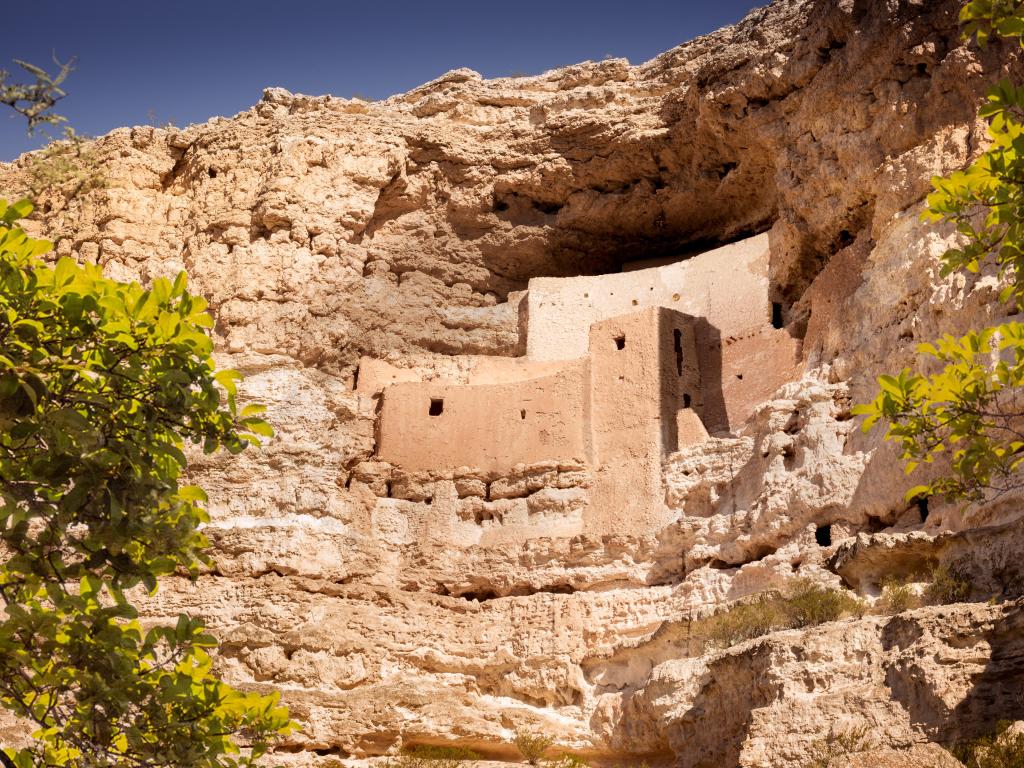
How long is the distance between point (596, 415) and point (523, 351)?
318 centimetres

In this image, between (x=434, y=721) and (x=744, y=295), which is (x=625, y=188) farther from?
(x=434, y=721)

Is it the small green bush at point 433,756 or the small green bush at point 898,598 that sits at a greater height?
the small green bush at point 898,598

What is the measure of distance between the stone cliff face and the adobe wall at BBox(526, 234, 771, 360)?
0.63m

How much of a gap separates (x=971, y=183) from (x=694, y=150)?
1655cm

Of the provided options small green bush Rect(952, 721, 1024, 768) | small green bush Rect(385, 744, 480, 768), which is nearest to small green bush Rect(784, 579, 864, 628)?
small green bush Rect(952, 721, 1024, 768)

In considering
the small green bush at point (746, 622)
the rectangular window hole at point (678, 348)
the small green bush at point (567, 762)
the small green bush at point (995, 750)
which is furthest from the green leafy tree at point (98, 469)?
the rectangular window hole at point (678, 348)

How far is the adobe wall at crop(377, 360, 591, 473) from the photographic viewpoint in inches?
795

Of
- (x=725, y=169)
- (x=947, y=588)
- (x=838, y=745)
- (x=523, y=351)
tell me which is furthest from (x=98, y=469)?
(x=725, y=169)

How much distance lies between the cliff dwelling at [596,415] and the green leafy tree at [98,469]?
12515mm

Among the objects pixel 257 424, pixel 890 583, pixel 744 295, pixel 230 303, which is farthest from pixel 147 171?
pixel 257 424

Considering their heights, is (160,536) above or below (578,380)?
below

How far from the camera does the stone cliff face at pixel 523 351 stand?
1368cm

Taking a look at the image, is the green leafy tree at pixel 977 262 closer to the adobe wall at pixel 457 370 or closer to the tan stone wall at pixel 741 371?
the tan stone wall at pixel 741 371

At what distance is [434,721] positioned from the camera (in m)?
17.1
